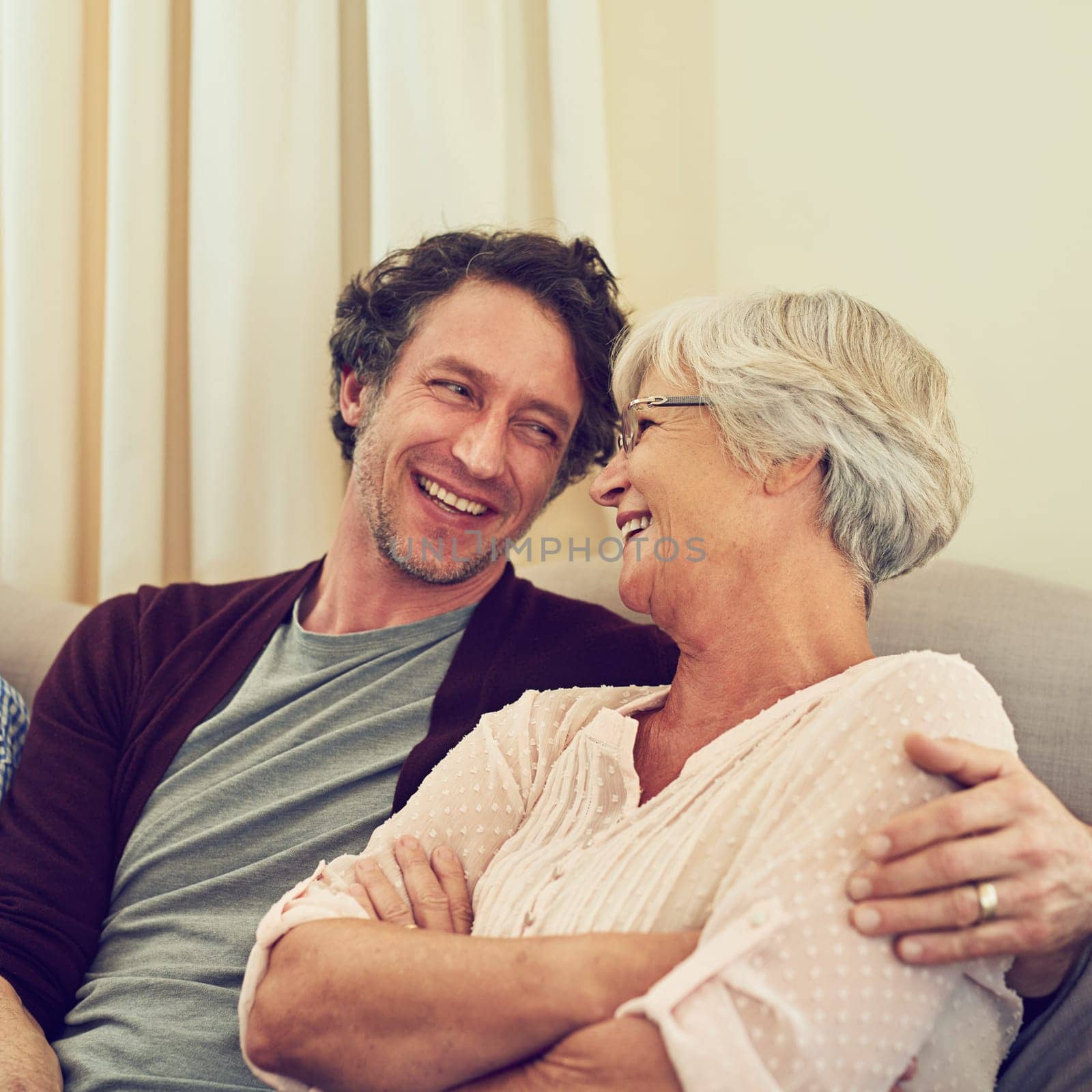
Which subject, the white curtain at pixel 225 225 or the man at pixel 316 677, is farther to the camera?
the white curtain at pixel 225 225

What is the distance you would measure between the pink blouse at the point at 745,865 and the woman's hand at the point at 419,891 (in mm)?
17

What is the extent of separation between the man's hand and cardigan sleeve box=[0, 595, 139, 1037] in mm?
1028

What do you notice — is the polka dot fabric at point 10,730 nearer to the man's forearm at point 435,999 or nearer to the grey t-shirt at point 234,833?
the grey t-shirt at point 234,833

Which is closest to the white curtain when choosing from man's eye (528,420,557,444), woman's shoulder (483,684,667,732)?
man's eye (528,420,557,444)

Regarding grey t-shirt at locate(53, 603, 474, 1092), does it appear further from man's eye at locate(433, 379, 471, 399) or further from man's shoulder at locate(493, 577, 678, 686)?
man's eye at locate(433, 379, 471, 399)

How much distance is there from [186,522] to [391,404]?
0.77 meters

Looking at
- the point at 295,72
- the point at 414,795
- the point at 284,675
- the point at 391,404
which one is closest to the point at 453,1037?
the point at 414,795

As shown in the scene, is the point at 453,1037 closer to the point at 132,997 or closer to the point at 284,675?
the point at 132,997

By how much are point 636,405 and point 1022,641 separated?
23.7 inches

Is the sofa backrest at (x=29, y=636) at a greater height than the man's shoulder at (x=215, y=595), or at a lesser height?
lesser

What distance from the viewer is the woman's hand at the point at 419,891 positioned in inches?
42.7

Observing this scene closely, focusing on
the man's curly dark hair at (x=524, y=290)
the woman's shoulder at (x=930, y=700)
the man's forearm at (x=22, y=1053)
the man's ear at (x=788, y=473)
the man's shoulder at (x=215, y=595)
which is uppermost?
the man's curly dark hair at (x=524, y=290)

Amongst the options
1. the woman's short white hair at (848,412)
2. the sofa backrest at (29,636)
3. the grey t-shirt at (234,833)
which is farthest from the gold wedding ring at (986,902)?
the sofa backrest at (29,636)

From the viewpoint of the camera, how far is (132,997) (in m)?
1.32
